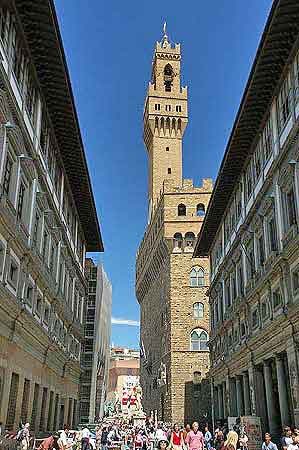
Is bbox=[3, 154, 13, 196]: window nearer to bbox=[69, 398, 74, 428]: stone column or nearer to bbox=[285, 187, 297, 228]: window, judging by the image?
bbox=[285, 187, 297, 228]: window

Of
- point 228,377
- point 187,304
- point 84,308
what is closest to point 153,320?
point 187,304

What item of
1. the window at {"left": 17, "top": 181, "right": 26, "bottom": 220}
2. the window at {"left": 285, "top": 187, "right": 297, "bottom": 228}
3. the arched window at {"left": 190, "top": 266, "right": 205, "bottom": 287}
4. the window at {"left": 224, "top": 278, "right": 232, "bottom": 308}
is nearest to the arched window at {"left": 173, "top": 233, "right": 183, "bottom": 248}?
the arched window at {"left": 190, "top": 266, "right": 205, "bottom": 287}

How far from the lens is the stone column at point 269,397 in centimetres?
2361

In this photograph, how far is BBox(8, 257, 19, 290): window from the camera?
741 inches

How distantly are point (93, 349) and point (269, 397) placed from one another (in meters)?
33.5

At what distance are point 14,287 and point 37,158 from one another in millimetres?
5393

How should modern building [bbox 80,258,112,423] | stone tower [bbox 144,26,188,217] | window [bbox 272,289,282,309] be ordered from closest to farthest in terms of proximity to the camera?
1. window [bbox 272,289,282,309]
2. modern building [bbox 80,258,112,423]
3. stone tower [bbox 144,26,188,217]

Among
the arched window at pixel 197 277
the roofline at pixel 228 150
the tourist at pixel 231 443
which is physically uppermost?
the arched window at pixel 197 277

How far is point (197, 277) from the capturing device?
52531mm

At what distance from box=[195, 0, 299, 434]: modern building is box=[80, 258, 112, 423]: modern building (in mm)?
21898

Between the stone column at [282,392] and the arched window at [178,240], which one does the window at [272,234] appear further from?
the arched window at [178,240]

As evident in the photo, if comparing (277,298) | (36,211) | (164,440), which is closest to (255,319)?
(277,298)

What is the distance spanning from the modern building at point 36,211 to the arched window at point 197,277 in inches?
812

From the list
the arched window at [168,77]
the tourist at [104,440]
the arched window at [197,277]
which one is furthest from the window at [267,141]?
the arched window at [168,77]
